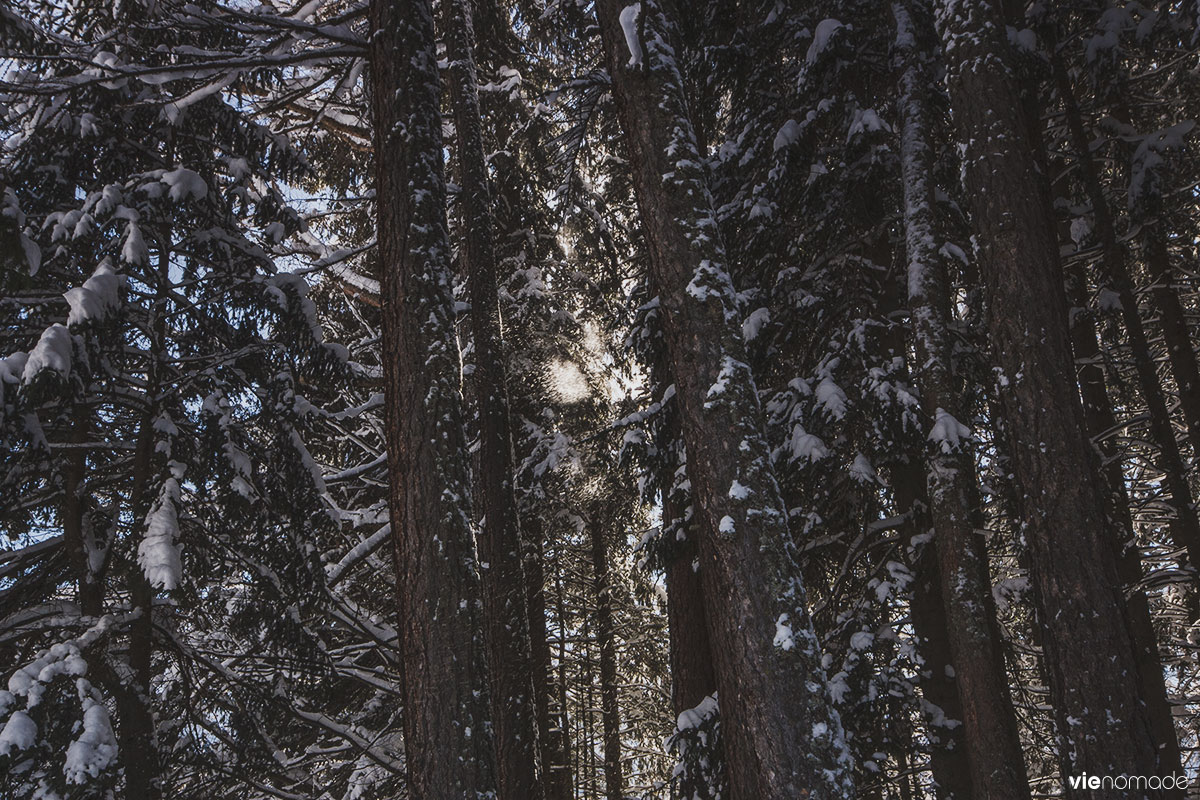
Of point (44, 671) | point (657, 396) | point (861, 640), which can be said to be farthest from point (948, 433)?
point (44, 671)

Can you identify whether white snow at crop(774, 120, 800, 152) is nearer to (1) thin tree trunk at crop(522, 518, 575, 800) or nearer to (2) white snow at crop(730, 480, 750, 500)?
(2) white snow at crop(730, 480, 750, 500)

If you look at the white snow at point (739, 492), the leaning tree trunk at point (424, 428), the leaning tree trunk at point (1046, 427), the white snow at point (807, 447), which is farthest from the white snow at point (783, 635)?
the white snow at point (807, 447)

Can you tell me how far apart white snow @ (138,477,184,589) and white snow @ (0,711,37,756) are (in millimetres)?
1183

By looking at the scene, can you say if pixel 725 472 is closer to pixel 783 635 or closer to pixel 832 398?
pixel 783 635

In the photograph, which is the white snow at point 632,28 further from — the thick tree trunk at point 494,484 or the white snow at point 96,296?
the white snow at point 96,296

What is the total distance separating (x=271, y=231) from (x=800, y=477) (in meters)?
6.21

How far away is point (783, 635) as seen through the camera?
408 cm

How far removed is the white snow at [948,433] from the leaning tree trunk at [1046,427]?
79 centimetres

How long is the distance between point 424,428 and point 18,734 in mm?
3756

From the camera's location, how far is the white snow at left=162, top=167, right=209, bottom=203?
259 inches

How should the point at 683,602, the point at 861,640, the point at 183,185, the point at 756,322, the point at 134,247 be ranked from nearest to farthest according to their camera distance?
the point at 134,247, the point at 183,185, the point at 861,640, the point at 683,602, the point at 756,322

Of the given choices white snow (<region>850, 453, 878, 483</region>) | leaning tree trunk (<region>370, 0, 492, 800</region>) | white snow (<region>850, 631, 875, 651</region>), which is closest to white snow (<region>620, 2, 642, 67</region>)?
leaning tree trunk (<region>370, 0, 492, 800</region>)

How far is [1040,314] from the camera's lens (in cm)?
523

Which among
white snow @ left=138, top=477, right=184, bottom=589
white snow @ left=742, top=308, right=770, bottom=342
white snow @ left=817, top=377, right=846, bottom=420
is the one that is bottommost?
white snow @ left=138, top=477, right=184, bottom=589
